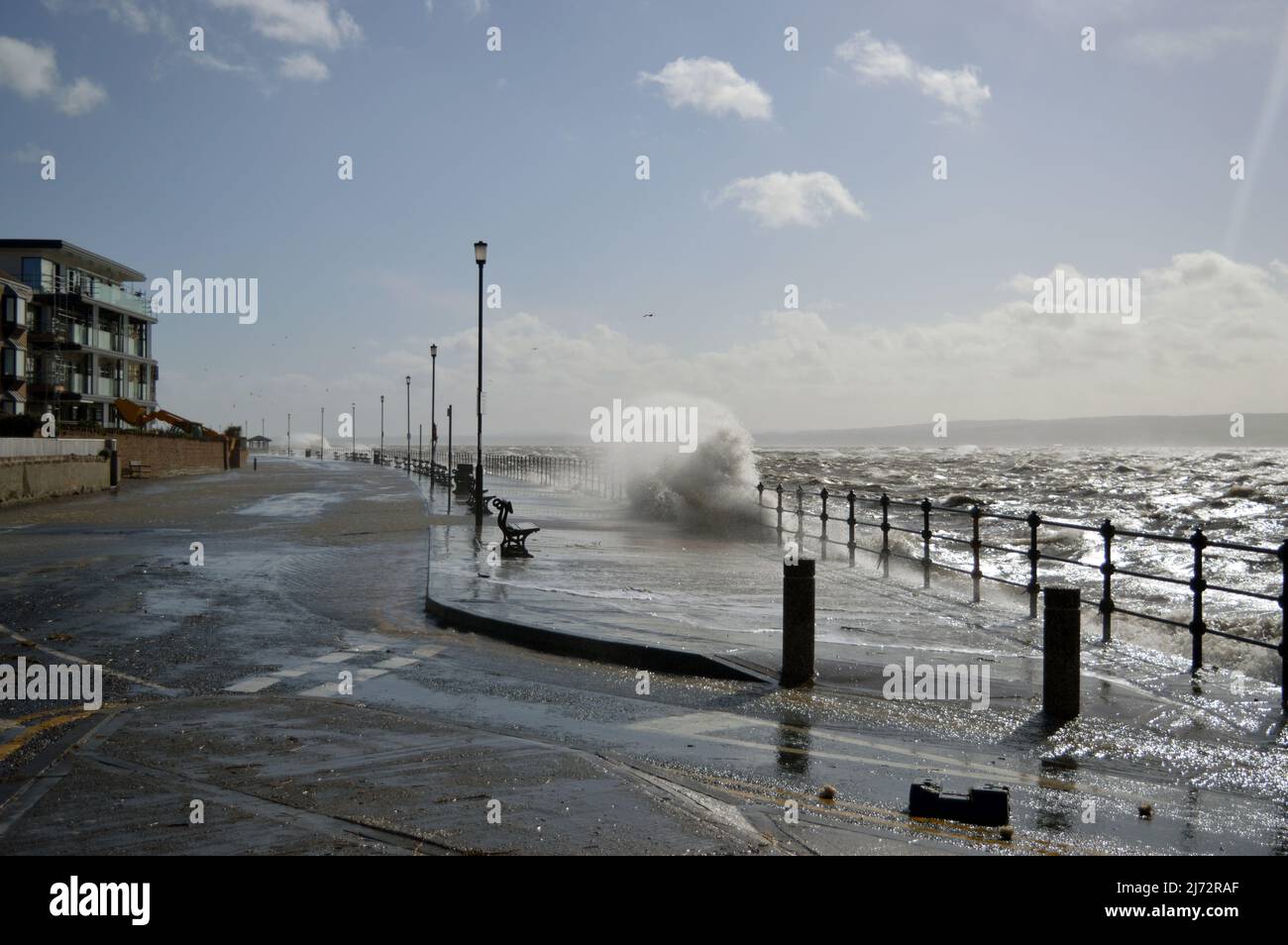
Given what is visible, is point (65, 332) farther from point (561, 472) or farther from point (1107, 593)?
Result: point (1107, 593)

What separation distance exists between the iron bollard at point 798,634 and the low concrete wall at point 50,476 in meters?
31.6

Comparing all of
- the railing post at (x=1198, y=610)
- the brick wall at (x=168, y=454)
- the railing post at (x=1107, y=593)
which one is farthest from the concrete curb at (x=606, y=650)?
the brick wall at (x=168, y=454)

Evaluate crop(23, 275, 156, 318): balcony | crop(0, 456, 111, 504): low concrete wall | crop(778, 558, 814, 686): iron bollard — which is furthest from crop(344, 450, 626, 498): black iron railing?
crop(23, 275, 156, 318): balcony

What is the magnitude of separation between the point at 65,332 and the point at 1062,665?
7990 cm

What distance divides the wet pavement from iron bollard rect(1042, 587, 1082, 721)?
0.64 feet

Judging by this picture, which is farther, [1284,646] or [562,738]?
[1284,646]

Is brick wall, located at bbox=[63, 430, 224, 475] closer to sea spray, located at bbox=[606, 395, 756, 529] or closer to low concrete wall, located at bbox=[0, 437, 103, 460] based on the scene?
low concrete wall, located at bbox=[0, 437, 103, 460]

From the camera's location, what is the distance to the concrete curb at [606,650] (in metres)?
9.23

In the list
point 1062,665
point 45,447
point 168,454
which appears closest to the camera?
point 1062,665

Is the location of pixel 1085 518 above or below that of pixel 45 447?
below

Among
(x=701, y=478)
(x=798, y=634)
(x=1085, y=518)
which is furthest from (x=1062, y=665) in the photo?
(x=1085, y=518)

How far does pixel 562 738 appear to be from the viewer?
7.03 m

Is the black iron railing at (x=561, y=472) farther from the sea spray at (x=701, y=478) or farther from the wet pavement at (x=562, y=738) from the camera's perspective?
the wet pavement at (x=562, y=738)
